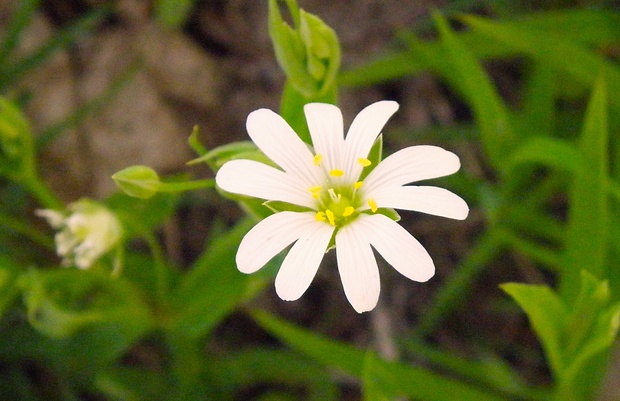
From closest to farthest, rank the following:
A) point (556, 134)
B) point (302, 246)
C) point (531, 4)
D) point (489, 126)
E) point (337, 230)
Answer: point (302, 246)
point (337, 230)
point (489, 126)
point (556, 134)
point (531, 4)

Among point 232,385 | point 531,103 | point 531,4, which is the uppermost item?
point 531,4

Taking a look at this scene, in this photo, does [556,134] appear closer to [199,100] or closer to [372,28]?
[372,28]

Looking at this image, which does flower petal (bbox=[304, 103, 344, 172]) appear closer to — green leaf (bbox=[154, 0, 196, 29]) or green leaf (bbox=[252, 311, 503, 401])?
green leaf (bbox=[252, 311, 503, 401])

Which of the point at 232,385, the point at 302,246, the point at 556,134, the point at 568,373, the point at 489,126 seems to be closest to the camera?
the point at 302,246

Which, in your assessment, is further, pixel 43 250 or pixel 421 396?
pixel 43 250

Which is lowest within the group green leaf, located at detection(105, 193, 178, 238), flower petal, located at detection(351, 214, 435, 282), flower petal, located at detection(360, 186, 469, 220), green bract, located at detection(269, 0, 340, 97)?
green leaf, located at detection(105, 193, 178, 238)

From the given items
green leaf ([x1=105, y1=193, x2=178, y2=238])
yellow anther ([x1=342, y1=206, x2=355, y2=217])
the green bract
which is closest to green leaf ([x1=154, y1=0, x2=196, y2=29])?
green leaf ([x1=105, y1=193, x2=178, y2=238])

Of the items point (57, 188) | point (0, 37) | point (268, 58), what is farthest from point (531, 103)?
point (0, 37)

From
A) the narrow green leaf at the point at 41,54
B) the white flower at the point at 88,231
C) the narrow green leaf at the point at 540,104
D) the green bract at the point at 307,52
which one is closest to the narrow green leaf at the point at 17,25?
the narrow green leaf at the point at 41,54
